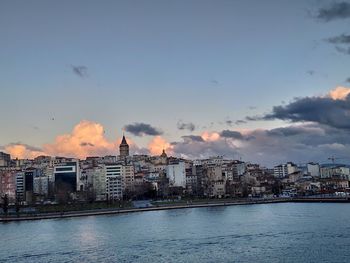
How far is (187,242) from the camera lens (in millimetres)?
29250

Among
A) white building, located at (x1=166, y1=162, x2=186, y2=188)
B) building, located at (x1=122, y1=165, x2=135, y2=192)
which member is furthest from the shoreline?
white building, located at (x1=166, y1=162, x2=186, y2=188)

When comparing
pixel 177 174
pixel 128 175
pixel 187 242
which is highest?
pixel 177 174

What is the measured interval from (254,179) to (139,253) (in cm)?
8526

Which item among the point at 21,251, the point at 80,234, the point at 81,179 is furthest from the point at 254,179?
the point at 21,251

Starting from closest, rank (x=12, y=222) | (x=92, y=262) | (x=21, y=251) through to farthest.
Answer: (x=92, y=262) < (x=21, y=251) < (x=12, y=222)

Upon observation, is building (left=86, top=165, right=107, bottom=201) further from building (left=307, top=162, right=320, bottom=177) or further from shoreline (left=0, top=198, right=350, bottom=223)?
building (left=307, top=162, right=320, bottom=177)

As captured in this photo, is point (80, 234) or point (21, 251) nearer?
point (21, 251)

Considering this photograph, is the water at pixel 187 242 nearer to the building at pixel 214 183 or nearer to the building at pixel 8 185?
the building at pixel 8 185

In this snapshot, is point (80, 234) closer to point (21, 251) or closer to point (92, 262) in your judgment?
point (21, 251)

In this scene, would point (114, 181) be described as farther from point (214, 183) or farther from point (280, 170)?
point (280, 170)

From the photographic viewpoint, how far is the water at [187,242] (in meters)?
24.3

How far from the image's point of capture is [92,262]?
23625mm

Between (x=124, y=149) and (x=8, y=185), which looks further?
(x=124, y=149)

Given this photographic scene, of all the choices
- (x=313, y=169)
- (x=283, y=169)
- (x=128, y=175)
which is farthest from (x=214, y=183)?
(x=313, y=169)
